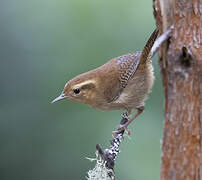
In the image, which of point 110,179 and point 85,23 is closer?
point 110,179

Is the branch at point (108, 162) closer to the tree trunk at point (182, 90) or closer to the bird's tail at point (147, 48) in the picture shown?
the tree trunk at point (182, 90)

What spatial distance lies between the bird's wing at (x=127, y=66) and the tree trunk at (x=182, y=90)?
1.69 meters

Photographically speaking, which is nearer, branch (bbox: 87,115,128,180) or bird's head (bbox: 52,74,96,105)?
branch (bbox: 87,115,128,180)

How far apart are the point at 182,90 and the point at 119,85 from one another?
186 centimetres

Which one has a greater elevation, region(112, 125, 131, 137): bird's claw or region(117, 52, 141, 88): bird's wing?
region(117, 52, 141, 88): bird's wing

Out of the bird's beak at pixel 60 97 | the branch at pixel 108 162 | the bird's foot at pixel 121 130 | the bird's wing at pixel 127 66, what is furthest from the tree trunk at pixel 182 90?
the bird's wing at pixel 127 66

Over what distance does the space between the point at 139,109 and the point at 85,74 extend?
614mm

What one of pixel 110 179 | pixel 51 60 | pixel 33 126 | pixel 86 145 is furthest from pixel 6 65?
pixel 110 179

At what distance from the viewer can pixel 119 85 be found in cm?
453

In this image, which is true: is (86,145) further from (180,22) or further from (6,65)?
(180,22)

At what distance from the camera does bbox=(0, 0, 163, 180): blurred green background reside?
413 cm

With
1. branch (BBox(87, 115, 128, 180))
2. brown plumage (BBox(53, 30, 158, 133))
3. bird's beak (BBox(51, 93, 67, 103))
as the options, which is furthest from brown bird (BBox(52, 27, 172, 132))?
branch (BBox(87, 115, 128, 180))

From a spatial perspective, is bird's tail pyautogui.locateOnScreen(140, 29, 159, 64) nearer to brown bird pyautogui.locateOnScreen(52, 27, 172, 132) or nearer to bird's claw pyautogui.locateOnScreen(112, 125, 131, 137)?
brown bird pyautogui.locateOnScreen(52, 27, 172, 132)

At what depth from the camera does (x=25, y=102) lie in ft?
13.7
